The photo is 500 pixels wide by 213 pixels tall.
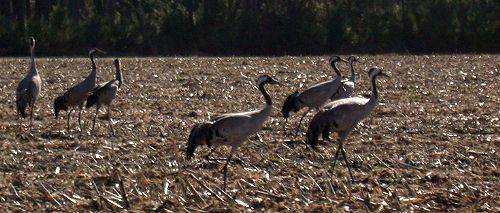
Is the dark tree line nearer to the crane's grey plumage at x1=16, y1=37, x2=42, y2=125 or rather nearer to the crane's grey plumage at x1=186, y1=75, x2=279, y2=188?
the crane's grey plumage at x1=16, y1=37, x2=42, y2=125

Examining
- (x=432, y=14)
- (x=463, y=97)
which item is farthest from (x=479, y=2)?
(x=463, y=97)

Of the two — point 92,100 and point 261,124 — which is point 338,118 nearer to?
point 261,124

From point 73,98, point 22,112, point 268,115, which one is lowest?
point 22,112

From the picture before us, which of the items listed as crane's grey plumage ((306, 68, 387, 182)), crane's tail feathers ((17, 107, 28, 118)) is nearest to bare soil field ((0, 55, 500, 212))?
crane's tail feathers ((17, 107, 28, 118))

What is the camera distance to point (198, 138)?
36.8ft

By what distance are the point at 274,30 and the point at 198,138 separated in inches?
1286

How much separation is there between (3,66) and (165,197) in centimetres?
2225

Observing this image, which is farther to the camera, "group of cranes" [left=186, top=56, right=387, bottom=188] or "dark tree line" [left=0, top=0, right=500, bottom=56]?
"dark tree line" [left=0, top=0, right=500, bottom=56]

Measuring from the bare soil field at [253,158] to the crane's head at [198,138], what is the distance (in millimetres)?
248

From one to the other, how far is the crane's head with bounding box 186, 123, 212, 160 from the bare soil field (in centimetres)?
25

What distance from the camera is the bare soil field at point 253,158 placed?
31.3 feet

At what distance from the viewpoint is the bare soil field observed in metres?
9.54

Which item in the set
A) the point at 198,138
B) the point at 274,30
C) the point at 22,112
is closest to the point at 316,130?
the point at 198,138

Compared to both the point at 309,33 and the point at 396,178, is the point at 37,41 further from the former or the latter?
the point at 396,178
